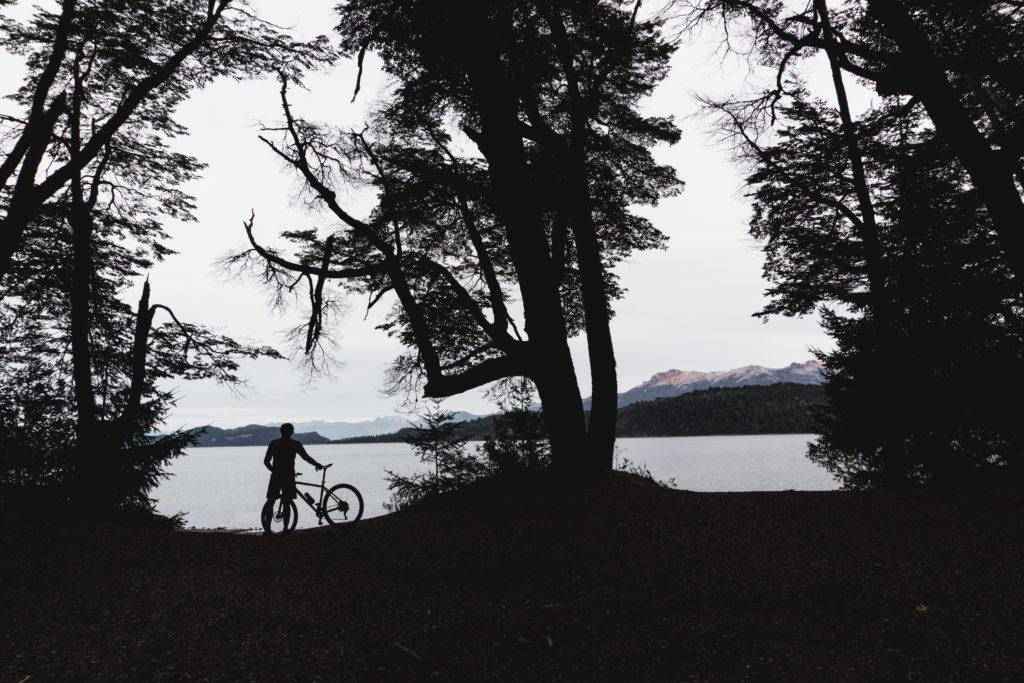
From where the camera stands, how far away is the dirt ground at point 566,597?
168 inches

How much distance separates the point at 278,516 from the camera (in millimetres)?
10391

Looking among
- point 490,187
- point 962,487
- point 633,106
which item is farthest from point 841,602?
point 633,106

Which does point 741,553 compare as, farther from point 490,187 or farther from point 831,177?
point 831,177

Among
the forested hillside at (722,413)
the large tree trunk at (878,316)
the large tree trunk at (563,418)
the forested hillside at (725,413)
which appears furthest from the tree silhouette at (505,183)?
the forested hillside at (725,413)

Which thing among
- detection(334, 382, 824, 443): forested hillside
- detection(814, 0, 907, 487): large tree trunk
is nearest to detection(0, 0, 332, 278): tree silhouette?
detection(814, 0, 907, 487): large tree trunk

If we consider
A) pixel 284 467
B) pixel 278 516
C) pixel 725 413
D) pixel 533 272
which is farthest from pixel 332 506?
pixel 725 413

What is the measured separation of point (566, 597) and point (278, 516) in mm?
7161

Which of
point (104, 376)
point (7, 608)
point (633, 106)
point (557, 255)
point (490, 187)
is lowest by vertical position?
point (7, 608)

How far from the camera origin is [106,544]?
8000mm

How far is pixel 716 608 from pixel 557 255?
29.1ft

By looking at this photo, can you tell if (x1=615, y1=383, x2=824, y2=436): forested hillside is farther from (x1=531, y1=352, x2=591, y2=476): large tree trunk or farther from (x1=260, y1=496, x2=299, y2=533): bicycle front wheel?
(x1=260, y1=496, x2=299, y2=533): bicycle front wheel

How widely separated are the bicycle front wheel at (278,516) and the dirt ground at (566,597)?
67.8 inches

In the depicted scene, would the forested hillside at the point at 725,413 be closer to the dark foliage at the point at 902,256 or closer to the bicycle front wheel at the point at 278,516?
the dark foliage at the point at 902,256

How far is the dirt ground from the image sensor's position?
4.26 meters
